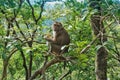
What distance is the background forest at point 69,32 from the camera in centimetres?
437

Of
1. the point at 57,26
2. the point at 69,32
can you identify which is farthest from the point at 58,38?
the point at 69,32

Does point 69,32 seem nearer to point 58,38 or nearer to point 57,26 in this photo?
point 57,26

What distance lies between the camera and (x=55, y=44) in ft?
20.7

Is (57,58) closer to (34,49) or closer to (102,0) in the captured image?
(34,49)

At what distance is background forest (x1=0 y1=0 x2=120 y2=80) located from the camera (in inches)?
172

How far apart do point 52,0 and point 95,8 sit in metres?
3.35

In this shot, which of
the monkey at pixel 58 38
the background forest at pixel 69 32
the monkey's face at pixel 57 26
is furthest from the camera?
the monkey's face at pixel 57 26

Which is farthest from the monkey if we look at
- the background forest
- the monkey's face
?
the background forest

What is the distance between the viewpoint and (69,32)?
7277 millimetres

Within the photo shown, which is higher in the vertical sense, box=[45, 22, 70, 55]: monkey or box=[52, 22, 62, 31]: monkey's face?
box=[52, 22, 62, 31]: monkey's face

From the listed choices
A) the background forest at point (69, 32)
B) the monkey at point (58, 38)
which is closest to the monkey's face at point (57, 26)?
the monkey at point (58, 38)

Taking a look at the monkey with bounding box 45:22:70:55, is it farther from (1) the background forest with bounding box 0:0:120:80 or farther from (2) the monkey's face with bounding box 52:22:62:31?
(1) the background forest with bounding box 0:0:120:80

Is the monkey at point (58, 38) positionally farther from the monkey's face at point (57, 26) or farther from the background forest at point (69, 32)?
the background forest at point (69, 32)

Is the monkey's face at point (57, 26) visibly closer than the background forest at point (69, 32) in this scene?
No
